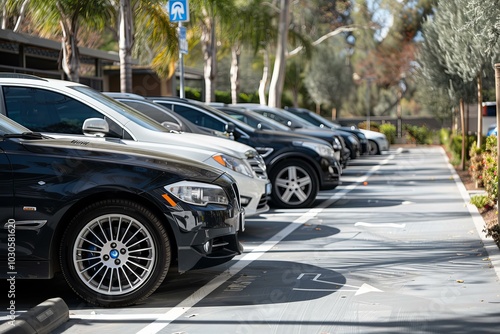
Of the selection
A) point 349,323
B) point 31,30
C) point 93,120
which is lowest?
point 349,323

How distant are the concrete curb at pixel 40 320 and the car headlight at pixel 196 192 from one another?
4.14 feet

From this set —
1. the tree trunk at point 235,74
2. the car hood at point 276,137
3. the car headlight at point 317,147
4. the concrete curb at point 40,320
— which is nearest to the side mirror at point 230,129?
the car hood at point 276,137

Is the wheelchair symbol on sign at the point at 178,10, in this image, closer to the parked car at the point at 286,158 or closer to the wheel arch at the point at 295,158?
the parked car at the point at 286,158

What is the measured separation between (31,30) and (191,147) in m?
27.2

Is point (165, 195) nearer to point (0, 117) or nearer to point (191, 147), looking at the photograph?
point (0, 117)

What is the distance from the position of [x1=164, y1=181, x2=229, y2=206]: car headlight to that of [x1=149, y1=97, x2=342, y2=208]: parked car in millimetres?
7186

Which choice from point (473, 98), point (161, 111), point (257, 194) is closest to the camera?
point (257, 194)

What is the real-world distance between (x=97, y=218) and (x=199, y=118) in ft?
26.0

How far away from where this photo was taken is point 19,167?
714cm

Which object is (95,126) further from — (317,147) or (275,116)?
(275,116)

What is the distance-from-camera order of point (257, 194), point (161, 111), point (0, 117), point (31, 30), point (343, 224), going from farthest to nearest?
point (31, 30), point (161, 111), point (343, 224), point (257, 194), point (0, 117)

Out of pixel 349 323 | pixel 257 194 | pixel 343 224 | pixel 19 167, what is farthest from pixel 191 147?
pixel 349 323

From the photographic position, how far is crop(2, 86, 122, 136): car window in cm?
954

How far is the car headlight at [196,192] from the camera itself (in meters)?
Result: 7.34
